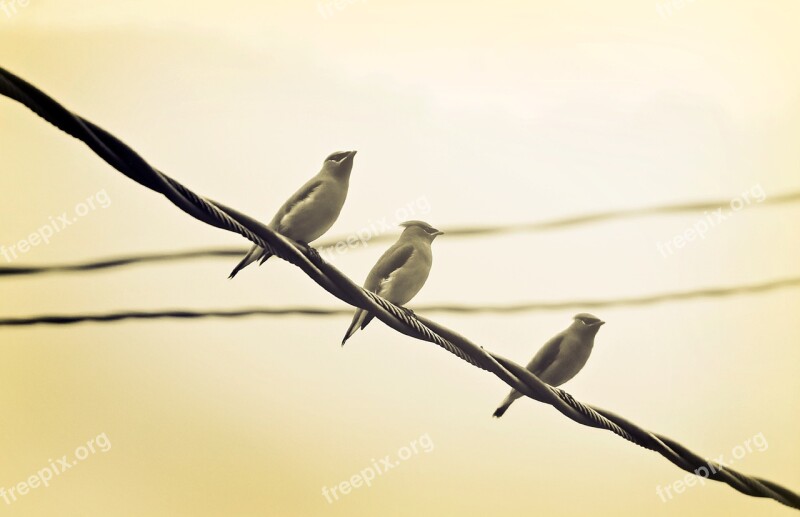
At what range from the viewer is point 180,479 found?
210 centimetres

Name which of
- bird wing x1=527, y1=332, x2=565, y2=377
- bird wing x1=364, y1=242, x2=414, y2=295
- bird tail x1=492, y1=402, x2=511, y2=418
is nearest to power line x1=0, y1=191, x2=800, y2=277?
bird wing x1=364, y1=242, x2=414, y2=295

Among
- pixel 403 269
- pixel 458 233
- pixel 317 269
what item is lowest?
pixel 317 269

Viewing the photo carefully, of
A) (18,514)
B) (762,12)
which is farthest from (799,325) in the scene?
Result: (18,514)

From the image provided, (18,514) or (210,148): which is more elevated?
(210,148)

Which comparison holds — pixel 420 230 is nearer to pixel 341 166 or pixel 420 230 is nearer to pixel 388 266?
pixel 388 266

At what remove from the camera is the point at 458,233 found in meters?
2.26

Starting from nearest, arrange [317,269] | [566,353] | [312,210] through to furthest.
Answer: [317,269] → [312,210] → [566,353]

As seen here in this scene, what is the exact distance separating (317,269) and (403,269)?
1.88ft

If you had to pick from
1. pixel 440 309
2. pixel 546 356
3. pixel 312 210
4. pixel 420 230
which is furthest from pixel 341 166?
pixel 546 356

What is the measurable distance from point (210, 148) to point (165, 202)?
212mm

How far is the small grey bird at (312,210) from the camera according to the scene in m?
1.86

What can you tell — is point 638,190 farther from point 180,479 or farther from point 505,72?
point 180,479

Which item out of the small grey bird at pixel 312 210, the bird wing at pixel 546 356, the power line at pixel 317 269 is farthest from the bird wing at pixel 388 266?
the bird wing at pixel 546 356

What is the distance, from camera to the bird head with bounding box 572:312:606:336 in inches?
84.7
